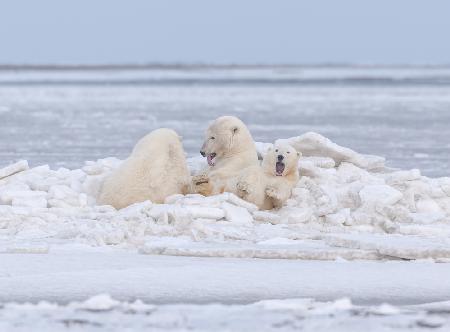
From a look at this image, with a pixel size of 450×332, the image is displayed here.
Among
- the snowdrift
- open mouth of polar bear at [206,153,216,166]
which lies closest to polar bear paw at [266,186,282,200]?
the snowdrift

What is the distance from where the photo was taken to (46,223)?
671 cm

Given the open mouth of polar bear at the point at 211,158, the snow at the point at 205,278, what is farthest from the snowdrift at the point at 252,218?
the open mouth of polar bear at the point at 211,158

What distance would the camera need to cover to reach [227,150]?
775cm

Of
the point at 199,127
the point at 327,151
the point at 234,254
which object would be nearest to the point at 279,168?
the point at 327,151

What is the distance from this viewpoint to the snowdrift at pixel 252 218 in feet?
19.3

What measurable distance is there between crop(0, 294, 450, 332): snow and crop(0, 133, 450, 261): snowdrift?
1286mm

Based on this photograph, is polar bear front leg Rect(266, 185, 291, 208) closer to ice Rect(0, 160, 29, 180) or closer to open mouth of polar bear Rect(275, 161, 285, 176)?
open mouth of polar bear Rect(275, 161, 285, 176)

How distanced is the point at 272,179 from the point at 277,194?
0.23 meters

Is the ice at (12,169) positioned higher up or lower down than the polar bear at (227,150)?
lower down

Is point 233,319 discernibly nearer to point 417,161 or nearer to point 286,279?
point 286,279

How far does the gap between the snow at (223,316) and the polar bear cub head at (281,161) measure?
2.77 metres

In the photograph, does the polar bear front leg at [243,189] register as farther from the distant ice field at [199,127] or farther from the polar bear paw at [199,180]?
the distant ice field at [199,127]

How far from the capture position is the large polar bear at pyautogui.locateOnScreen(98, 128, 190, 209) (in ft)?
23.9

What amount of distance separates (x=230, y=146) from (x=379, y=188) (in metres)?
1.19
